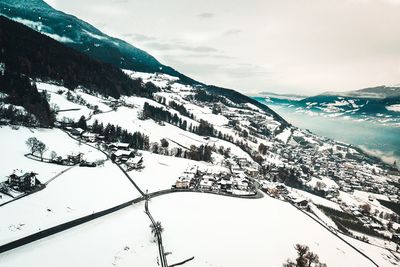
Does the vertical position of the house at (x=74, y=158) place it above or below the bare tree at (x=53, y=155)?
below

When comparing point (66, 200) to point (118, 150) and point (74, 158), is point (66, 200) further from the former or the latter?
point (118, 150)

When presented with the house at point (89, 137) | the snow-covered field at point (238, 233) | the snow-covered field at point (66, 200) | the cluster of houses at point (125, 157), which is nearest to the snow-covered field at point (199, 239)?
the snow-covered field at point (238, 233)

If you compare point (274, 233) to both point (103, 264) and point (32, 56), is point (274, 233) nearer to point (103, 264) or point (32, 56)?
point (103, 264)

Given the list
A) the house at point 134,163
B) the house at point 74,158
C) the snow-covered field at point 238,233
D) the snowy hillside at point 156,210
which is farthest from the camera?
the house at point 134,163

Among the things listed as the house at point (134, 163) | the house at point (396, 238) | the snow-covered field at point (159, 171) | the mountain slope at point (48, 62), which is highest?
the mountain slope at point (48, 62)

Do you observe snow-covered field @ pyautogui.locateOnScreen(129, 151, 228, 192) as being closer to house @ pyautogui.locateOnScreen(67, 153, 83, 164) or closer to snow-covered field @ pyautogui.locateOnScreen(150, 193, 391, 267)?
snow-covered field @ pyautogui.locateOnScreen(150, 193, 391, 267)

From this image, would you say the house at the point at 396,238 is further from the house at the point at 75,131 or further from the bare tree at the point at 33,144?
the house at the point at 75,131

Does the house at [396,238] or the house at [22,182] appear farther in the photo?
the house at [396,238]
